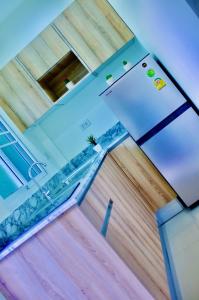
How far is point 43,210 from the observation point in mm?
2018

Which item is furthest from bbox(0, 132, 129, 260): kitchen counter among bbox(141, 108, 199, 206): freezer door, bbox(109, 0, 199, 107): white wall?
bbox(109, 0, 199, 107): white wall

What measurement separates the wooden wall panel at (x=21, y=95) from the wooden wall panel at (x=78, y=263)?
2579 mm

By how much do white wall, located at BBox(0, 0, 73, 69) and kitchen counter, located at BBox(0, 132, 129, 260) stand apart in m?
1.79

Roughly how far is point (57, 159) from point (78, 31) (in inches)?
65.0

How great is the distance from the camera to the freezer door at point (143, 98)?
10.7 feet

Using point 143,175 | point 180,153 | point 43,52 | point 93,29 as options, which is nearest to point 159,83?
point 180,153

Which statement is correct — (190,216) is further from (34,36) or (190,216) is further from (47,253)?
(34,36)

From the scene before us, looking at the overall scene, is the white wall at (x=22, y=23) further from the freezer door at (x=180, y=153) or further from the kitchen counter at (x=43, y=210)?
the freezer door at (x=180, y=153)

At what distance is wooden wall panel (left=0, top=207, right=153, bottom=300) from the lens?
151 cm

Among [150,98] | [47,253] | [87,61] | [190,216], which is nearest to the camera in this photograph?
[47,253]

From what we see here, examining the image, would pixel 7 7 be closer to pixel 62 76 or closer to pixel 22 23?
pixel 22 23

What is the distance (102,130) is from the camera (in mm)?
4215

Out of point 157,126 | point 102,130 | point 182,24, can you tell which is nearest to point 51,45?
point 102,130

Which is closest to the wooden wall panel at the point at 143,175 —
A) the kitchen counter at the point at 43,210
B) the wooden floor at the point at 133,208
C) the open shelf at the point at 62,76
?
the wooden floor at the point at 133,208
